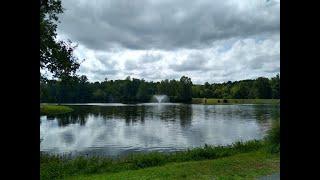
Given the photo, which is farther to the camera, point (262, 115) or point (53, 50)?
point (262, 115)

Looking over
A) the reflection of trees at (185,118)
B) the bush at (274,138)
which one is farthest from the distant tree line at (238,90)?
the bush at (274,138)

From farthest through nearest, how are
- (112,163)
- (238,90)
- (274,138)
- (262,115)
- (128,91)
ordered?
(128,91), (238,90), (262,115), (274,138), (112,163)

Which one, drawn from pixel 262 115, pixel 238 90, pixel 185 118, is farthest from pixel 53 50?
pixel 238 90

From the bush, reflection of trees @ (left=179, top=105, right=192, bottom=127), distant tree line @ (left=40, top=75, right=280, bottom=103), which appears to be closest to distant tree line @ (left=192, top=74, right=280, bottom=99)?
distant tree line @ (left=40, top=75, right=280, bottom=103)

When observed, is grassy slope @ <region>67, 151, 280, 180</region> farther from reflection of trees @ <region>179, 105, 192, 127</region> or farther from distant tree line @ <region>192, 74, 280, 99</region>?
distant tree line @ <region>192, 74, 280, 99</region>

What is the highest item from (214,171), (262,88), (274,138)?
(262,88)

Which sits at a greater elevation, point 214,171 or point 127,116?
point 214,171

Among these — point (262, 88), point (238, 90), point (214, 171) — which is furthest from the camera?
point (238, 90)

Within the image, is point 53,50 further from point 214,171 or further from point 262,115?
point 262,115

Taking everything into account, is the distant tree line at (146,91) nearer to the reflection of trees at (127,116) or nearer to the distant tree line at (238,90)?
the distant tree line at (238,90)

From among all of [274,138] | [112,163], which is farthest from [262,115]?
[112,163]
